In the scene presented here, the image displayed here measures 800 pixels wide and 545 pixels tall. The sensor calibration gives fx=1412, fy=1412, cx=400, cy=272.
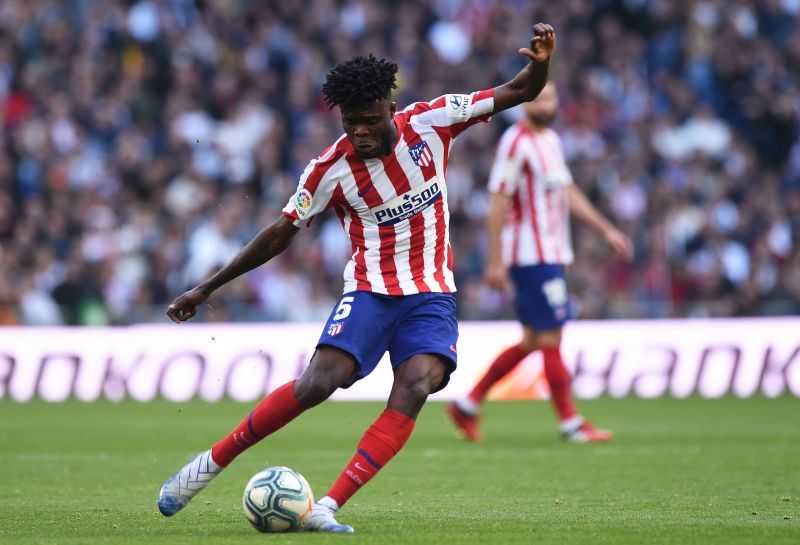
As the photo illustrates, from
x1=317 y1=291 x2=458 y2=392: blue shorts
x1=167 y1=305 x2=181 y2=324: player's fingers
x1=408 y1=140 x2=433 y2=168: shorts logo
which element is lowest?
x1=317 y1=291 x2=458 y2=392: blue shorts

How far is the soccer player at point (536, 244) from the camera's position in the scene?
35.0 feet

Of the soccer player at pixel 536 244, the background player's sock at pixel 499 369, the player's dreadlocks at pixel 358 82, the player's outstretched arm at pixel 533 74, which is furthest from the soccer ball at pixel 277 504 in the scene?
the background player's sock at pixel 499 369

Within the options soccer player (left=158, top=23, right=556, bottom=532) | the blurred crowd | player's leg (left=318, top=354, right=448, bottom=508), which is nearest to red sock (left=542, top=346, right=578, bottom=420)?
soccer player (left=158, top=23, right=556, bottom=532)

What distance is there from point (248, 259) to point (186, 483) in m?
1.03

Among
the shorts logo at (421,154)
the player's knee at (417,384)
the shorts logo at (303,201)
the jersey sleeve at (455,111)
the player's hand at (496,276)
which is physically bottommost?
the player's hand at (496,276)

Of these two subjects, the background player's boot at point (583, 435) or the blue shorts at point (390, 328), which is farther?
the background player's boot at point (583, 435)

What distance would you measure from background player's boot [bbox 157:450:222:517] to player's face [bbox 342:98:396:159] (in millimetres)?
1520

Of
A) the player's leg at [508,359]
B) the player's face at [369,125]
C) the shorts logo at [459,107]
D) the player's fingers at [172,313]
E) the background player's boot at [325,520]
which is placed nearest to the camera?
Result: the background player's boot at [325,520]

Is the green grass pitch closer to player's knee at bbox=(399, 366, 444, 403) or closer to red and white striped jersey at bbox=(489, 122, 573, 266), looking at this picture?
player's knee at bbox=(399, 366, 444, 403)

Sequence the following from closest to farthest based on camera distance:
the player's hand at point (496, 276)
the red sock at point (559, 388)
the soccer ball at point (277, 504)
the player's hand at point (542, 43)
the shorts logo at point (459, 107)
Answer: the soccer ball at point (277, 504) < the player's hand at point (542, 43) < the shorts logo at point (459, 107) < the player's hand at point (496, 276) < the red sock at point (559, 388)

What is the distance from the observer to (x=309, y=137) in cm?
1950

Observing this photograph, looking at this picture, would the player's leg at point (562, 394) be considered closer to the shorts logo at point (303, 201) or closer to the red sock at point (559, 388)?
the red sock at point (559, 388)

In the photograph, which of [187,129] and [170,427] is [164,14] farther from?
[170,427]

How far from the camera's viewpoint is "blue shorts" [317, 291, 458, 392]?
6250 mm
